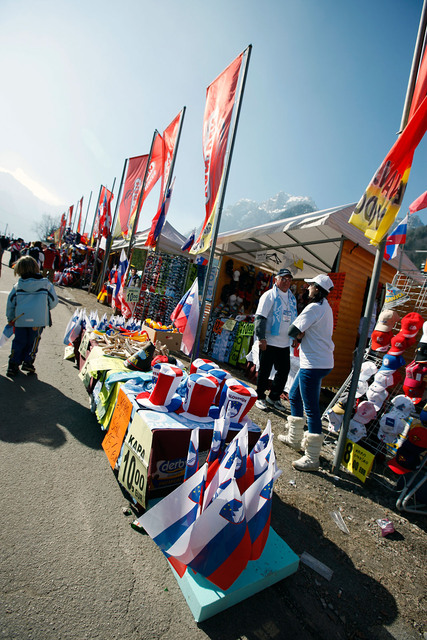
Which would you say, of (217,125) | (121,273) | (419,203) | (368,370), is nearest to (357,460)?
(368,370)

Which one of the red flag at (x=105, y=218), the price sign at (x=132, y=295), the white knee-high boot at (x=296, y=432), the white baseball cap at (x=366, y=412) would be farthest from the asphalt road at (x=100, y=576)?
the red flag at (x=105, y=218)

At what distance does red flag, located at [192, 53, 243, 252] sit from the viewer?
3.97 m

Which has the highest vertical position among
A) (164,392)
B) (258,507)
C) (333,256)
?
(333,256)

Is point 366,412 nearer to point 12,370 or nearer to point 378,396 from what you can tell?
point 378,396

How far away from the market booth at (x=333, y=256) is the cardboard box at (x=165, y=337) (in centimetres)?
116

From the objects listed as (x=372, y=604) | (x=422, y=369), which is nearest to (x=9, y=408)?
(x=372, y=604)

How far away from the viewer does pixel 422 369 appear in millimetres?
3289

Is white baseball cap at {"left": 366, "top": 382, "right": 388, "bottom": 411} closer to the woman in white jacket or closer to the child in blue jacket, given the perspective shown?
the woman in white jacket

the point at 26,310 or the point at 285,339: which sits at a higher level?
the point at 285,339

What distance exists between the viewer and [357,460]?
124 inches

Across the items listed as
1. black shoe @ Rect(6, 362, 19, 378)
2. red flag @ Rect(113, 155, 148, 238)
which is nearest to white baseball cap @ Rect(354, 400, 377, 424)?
black shoe @ Rect(6, 362, 19, 378)

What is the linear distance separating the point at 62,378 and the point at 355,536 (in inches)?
156

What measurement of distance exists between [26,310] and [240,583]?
3908mm

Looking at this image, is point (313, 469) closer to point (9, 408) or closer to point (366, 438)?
point (366, 438)
